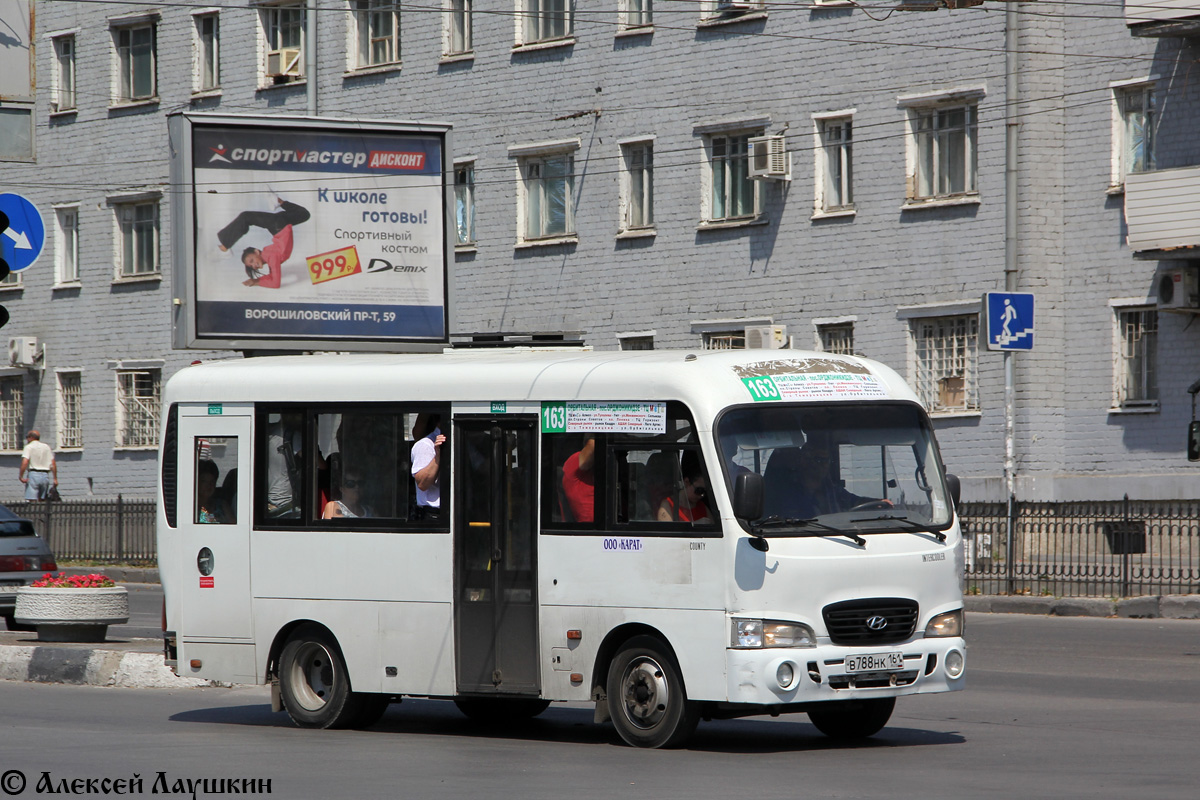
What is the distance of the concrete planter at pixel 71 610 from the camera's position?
16891mm

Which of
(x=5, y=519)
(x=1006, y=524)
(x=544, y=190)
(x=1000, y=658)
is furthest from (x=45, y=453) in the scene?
(x=1000, y=658)

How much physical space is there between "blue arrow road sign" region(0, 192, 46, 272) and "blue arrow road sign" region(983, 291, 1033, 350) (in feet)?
42.4

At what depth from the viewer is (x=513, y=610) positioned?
1161 centimetres

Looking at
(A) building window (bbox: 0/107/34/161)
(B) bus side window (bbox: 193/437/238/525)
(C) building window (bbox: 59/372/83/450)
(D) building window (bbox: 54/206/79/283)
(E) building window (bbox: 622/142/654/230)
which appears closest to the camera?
(B) bus side window (bbox: 193/437/238/525)

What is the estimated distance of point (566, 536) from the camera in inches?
450

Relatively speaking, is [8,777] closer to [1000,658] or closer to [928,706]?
[928,706]

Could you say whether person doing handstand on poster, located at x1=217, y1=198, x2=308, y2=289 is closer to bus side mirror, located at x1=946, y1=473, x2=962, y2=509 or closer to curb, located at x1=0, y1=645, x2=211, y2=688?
curb, located at x1=0, y1=645, x2=211, y2=688

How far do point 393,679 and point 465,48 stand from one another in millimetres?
25769

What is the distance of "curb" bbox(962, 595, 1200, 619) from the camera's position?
21.5 m

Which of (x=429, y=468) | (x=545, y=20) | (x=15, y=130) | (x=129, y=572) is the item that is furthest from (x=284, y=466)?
(x=545, y=20)

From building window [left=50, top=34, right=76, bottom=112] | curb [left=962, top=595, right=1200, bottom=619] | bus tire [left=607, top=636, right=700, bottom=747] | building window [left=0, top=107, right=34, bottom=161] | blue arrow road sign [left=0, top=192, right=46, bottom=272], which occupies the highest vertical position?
building window [left=50, top=34, right=76, bottom=112]

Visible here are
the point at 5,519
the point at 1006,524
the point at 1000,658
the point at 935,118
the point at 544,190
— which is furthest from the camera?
the point at 544,190

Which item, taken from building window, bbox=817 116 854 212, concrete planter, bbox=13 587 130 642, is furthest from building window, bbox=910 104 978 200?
concrete planter, bbox=13 587 130 642

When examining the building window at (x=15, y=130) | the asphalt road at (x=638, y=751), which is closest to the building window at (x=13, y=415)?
the building window at (x=15, y=130)
